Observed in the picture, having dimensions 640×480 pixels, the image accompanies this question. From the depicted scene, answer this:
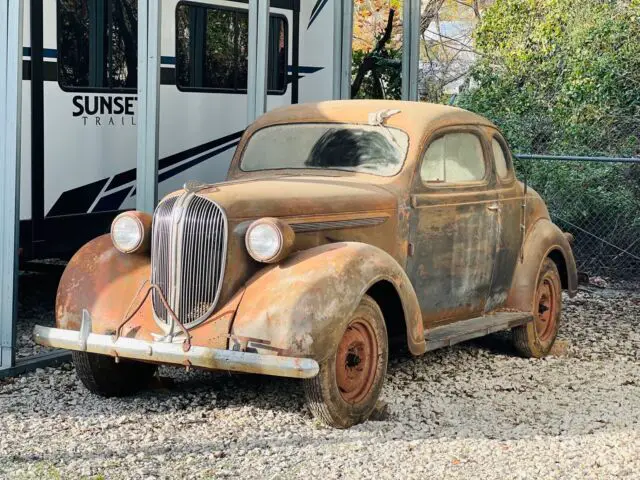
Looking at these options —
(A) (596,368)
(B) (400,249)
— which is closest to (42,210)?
(B) (400,249)

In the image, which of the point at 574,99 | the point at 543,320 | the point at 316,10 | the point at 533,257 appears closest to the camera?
the point at 533,257

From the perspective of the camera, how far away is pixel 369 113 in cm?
732

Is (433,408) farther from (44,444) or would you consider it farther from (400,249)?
(44,444)

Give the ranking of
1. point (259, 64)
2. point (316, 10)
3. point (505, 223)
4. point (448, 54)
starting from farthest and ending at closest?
point (448, 54), point (316, 10), point (259, 64), point (505, 223)

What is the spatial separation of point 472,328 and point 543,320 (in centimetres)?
122

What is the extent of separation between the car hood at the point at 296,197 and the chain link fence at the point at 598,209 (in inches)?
224

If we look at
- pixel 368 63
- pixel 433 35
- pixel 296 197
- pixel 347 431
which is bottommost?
pixel 347 431

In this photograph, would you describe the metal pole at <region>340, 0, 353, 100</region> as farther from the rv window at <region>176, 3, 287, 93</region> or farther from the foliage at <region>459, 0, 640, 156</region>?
the foliage at <region>459, 0, 640, 156</region>

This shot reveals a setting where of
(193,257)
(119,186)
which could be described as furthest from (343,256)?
(119,186)

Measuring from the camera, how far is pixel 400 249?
680 cm

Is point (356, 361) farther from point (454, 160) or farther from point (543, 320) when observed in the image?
point (543, 320)

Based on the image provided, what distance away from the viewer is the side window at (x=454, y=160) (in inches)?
284

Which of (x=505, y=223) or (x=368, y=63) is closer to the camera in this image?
(x=505, y=223)

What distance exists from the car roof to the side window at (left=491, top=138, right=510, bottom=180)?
1.13 feet
